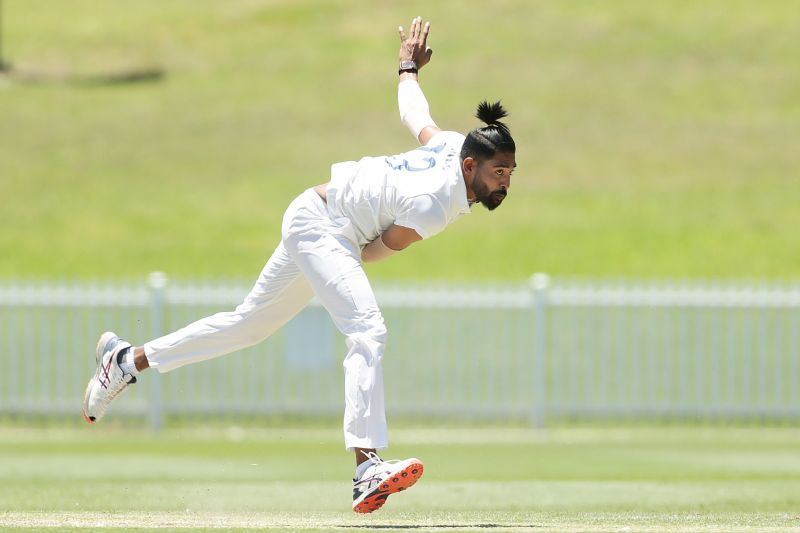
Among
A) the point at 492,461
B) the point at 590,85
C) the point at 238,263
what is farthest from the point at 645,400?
the point at 590,85

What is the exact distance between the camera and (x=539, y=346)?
48.2ft

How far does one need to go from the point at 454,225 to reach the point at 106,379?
52.3ft

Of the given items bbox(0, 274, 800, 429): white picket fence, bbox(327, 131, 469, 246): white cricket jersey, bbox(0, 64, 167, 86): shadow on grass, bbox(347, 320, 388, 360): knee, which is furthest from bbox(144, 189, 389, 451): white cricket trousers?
bbox(0, 64, 167, 86): shadow on grass

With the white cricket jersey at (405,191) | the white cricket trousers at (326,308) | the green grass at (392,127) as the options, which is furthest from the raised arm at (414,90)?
the green grass at (392,127)

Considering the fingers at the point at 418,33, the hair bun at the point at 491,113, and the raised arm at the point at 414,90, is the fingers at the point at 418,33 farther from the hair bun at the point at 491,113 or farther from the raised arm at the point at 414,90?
the hair bun at the point at 491,113

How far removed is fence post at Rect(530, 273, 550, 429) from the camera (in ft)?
48.2

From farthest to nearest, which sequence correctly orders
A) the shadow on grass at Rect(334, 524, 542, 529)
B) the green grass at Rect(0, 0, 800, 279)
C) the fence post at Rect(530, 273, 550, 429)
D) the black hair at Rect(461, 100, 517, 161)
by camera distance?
the green grass at Rect(0, 0, 800, 279), the fence post at Rect(530, 273, 550, 429), the black hair at Rect(461, 100, 517, 161), the shadow on grass at Rect(334, 524, 542, 529)

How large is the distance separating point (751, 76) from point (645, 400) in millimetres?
20328

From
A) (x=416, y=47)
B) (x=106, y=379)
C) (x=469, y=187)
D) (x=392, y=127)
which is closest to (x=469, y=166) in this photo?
(x=469, y=187)

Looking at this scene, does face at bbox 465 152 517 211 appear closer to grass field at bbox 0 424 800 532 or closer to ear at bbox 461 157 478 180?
ear at bbox 461 157 478 180

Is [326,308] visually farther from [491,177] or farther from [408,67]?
[408,67]

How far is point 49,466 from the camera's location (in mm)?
11297

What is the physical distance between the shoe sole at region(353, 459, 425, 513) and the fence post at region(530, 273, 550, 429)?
8275 mm

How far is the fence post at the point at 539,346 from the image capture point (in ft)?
48.2
